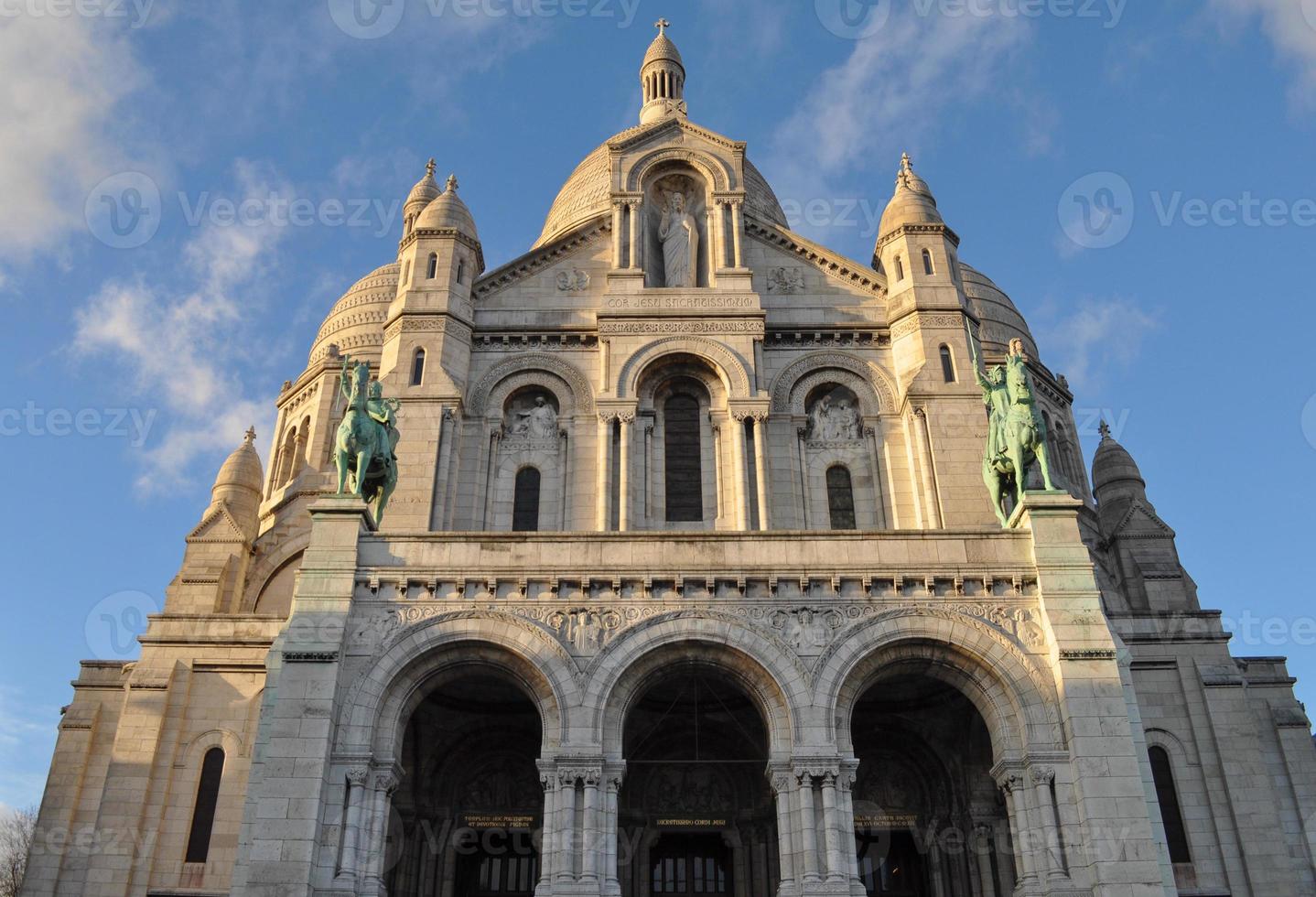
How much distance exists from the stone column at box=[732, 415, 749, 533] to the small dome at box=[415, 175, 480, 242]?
9967 mm

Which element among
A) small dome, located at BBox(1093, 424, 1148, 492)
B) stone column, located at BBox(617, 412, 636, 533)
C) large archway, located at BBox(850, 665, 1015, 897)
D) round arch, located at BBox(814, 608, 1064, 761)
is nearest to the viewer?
round arch, located at BBox(814, 608, 1064, 761)

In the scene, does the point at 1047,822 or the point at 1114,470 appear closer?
the point at 1047,822

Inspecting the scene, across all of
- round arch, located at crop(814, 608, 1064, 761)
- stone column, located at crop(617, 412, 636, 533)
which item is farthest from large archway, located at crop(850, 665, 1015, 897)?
stone column, located at crop(617, 412, 636, 533)

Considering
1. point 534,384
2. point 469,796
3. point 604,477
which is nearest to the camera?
point 469,796

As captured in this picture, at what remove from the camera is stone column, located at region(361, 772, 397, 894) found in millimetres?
20281

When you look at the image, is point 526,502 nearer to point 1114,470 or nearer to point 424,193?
point 424,193

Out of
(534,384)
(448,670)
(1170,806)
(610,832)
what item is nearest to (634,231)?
(534,384)

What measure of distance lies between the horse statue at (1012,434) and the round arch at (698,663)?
6.36 metres

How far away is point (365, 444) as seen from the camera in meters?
24.8

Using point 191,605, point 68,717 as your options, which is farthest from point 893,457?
point 68,717

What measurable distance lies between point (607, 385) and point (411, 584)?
388 inches

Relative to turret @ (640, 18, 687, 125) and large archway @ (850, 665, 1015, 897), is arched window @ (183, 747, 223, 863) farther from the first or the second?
turret @ (640, 18, 687, 125)

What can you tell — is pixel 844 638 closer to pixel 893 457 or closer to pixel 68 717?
pixel 893 457

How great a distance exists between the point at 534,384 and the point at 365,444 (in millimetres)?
7795
